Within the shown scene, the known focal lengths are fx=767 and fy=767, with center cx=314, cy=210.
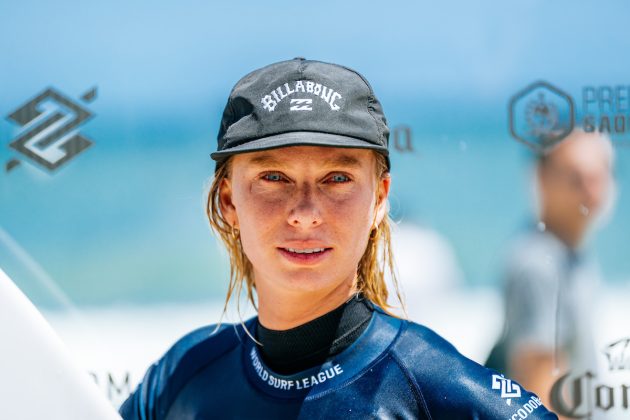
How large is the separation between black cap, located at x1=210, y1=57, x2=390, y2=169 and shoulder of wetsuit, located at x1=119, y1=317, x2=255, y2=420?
526 mm

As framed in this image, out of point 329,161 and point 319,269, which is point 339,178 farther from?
point 319,269

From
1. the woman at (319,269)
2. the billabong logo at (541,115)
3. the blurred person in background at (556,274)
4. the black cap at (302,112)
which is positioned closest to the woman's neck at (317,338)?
the woman at (319,269)

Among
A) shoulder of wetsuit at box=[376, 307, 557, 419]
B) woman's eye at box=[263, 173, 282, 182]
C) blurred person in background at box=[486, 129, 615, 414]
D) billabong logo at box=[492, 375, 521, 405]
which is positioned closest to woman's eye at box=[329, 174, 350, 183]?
woman's eye at box=[263, 173, 282, 182]

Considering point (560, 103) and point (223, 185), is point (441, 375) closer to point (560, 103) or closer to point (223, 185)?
point (223, 185)

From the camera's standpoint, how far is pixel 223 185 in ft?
5.50

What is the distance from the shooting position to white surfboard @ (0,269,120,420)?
54.1 inches

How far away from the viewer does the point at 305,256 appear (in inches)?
58.4

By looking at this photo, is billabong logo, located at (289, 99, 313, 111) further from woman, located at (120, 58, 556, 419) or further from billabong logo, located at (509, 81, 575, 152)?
billabong logo, located at (509, 81, 575, 152)

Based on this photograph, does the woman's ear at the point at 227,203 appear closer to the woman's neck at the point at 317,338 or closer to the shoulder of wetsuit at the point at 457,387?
the woman's neck at the point at 317,338

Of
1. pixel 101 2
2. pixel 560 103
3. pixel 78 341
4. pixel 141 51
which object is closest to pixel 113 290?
pixel 78 341

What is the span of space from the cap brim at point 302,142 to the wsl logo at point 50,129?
142 centimetres

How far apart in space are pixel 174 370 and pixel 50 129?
4.20 ft

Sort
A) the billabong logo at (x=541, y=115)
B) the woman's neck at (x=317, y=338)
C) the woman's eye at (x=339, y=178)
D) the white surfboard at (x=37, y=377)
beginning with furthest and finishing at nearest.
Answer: the billabong logo at (x=541, y=115)
the woman's neck at (x=317, y=338)
the woman's eye at (x=339, y=178)
the white surfboard at (x=37, y=377)

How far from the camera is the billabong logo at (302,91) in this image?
1.45 meters
